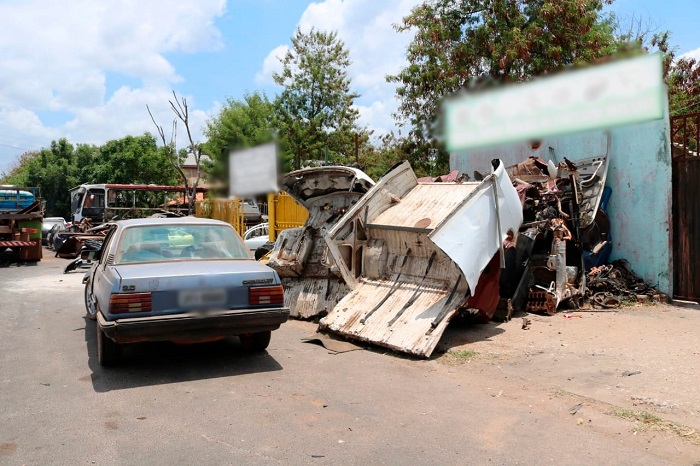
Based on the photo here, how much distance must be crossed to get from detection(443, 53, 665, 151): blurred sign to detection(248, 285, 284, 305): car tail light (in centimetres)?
527

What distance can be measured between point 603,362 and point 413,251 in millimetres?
2644

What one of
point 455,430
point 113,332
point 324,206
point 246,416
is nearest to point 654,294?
point 324,206

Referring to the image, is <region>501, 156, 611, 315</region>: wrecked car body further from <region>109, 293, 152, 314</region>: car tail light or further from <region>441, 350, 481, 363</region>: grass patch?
<region>109, 293, 152, 314</region>: car tail light

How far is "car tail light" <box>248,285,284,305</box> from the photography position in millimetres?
5387

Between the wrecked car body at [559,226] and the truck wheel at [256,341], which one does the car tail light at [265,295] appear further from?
the wrecked car body at [559,226]

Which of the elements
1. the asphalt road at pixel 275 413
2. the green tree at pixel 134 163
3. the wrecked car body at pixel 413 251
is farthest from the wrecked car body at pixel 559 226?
the green tree at pixel 134 163

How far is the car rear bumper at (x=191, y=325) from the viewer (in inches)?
194

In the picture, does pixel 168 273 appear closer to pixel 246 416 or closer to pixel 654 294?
pixel 246 416

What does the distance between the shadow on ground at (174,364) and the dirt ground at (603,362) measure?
2.12 meters

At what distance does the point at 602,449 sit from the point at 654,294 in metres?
5.85

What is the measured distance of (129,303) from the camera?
496cm

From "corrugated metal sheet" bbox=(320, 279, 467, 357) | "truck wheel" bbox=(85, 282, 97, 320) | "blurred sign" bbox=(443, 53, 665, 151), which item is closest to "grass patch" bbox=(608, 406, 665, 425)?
"corrugated metal sheet" bbox=(320, 279, 467, 357)

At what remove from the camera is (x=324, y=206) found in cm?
930

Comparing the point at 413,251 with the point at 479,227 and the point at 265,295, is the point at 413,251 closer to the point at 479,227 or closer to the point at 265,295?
the point at 479,227
